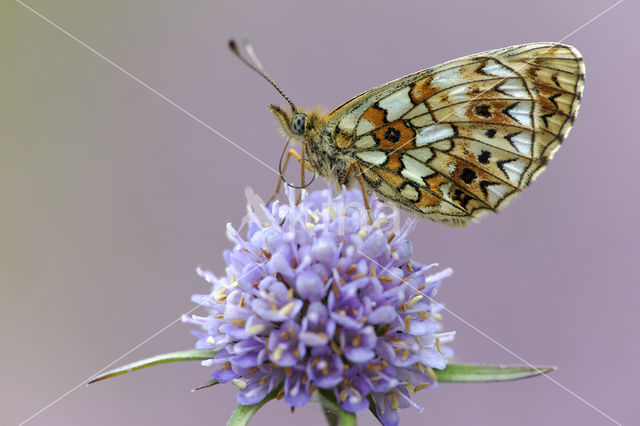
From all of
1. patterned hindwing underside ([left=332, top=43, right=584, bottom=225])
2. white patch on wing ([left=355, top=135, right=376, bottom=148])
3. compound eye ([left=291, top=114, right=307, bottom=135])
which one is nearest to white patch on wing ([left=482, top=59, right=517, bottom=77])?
patterned hindwing underside ([left=332, top=43, right=584, bottom=225])

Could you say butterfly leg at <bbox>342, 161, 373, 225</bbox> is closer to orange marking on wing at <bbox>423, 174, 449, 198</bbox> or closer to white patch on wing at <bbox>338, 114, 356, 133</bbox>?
white patch on wing at <bbox>338, 114, 356, 133</bbox>

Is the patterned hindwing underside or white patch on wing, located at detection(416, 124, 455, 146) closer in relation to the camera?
the patterned hindwing underside

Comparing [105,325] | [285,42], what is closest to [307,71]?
[285,42]

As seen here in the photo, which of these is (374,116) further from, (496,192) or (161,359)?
(161,359)

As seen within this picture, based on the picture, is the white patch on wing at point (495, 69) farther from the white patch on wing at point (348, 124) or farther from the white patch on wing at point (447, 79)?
the white patch on wing at point (348, 124)

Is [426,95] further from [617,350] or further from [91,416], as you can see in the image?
[91,416]

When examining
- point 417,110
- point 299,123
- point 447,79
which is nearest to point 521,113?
point 447,79
